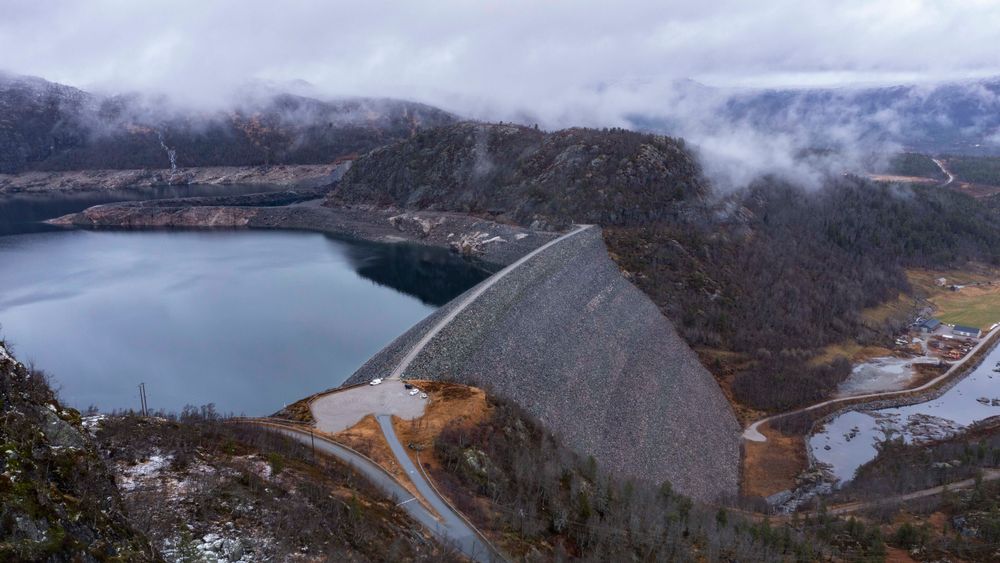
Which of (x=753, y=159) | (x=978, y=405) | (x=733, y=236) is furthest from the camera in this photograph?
(x=753, y=159)

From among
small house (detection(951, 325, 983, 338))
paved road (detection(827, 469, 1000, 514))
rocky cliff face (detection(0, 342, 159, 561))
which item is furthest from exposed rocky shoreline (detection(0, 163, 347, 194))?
rocky cliff face (detection(0, 342, 159, 561))

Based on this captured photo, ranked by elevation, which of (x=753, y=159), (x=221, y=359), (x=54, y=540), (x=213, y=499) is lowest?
(x=221, y=359)

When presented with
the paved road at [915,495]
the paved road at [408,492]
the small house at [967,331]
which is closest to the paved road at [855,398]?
the small house at [967,331]

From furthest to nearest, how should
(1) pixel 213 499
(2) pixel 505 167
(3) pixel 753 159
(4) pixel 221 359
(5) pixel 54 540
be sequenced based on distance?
(3) pixel 753 159, (2) pixel 505 167, (4) pixel 221 359, (1) pixel 213 499, (5) pixel 54 540

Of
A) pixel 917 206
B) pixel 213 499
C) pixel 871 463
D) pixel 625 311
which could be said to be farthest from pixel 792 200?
pixel 213 499

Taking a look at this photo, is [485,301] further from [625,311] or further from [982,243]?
[982,243]

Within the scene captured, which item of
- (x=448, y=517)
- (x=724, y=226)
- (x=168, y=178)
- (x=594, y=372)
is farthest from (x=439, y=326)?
(x=168, y=178)

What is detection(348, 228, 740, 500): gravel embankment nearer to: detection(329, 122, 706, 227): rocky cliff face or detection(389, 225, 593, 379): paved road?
detection(389, 225, 593, 379): paved road
